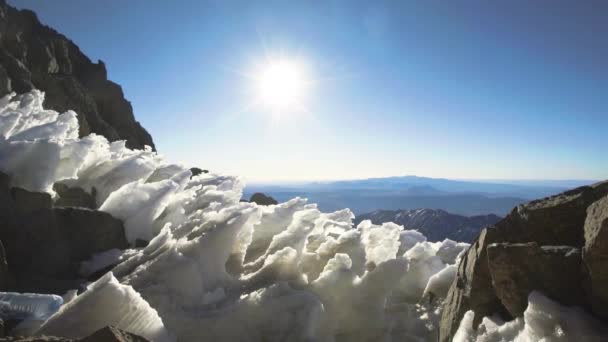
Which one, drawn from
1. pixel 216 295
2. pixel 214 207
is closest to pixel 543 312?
pixel 216 295

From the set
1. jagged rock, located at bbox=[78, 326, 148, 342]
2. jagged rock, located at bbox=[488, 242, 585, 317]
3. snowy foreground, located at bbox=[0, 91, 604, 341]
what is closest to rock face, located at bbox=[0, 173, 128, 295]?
snowy foreground, located at bbox=[0, 91, 604, 341]

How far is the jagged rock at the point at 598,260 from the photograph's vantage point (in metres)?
5.31

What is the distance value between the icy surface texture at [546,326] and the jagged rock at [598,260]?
27 cm

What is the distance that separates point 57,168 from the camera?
14.1 m

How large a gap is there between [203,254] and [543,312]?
8950 millimetres

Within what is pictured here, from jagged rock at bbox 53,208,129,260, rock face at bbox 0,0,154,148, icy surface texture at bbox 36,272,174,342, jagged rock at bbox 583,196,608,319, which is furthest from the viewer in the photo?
rock face at bbox 0,0,154,148

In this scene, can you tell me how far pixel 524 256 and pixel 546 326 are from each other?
1198 millimetres

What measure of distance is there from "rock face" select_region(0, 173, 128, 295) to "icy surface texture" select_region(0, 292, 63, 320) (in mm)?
3197

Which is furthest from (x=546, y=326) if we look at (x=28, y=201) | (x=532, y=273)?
(x=28, y=201)

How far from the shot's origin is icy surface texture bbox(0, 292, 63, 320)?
22.2ft

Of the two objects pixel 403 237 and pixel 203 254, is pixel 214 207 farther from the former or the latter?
pixel 403 237

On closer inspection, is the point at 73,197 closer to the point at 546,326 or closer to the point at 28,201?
the point at 28,201

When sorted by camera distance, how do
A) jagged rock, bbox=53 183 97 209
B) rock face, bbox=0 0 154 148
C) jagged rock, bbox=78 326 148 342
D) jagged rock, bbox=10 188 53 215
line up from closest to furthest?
jagged rock, bbox=78 326 148 342
jagged rock, bbox=10 188 53 215
jagged rock, bbox=53 183 97 209
rock face, bbox=0 0 154 148

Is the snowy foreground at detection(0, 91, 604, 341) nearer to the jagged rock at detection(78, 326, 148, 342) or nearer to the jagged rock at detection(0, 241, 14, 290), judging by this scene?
the jagged rock at detection(0, 241, 14, 290)
